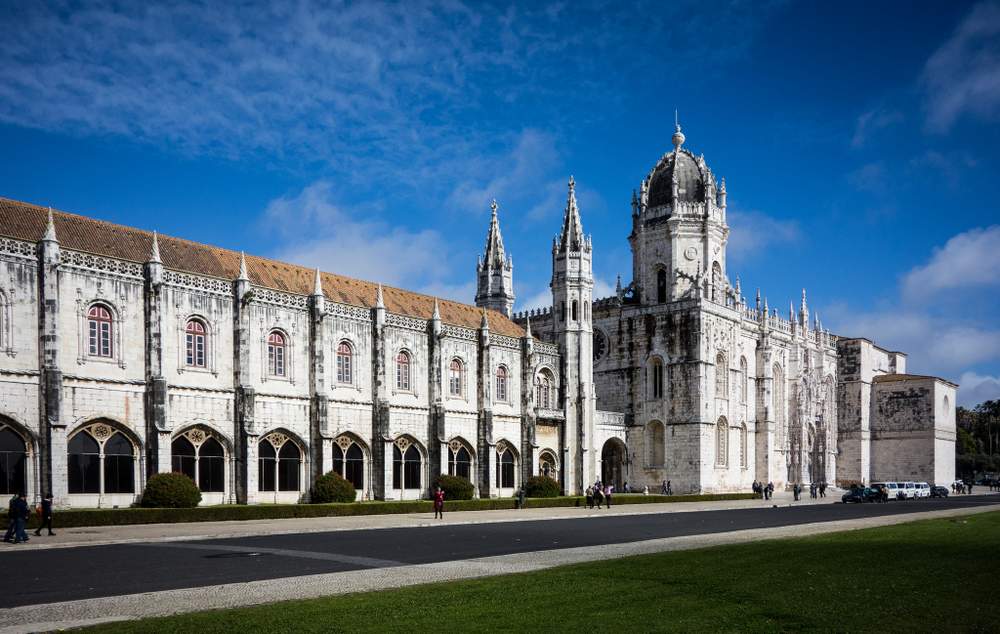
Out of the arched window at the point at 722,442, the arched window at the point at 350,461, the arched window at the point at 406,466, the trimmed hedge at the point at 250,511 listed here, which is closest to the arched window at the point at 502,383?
the arched window at the point at 406,466

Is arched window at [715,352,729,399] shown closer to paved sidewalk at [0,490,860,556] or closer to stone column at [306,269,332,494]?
paved sidewalk at [0,490,860,556]

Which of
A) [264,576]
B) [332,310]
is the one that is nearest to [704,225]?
[332,310]

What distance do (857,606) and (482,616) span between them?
19.7 feet

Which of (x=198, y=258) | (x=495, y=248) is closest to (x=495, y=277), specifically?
(x=495, y=248)

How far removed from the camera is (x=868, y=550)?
23.1 meters

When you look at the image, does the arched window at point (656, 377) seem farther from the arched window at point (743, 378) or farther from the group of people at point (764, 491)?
the group of people at point (764, 491)

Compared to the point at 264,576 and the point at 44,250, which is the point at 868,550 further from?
the point at 44,250

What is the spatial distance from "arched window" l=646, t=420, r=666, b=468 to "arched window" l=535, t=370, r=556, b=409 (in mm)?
11630

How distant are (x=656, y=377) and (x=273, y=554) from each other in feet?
164

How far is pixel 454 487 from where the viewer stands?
160 ft

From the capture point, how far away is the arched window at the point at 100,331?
36.9 meters

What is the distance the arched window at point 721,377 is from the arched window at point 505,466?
20136 millimetres

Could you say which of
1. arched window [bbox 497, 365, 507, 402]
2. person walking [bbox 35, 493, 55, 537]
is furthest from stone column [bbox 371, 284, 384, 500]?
person walking [bbox 35, 493, 55, 537]

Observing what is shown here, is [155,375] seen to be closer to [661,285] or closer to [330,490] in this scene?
[330,490]
